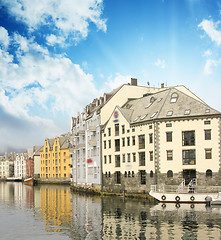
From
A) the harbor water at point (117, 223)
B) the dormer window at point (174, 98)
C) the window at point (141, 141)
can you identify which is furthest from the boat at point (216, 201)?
the dormer window at point (174, 98)

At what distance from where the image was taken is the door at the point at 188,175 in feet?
189

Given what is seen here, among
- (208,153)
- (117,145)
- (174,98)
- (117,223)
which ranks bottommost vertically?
(117,223)

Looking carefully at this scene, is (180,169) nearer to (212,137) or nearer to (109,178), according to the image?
(212,137)

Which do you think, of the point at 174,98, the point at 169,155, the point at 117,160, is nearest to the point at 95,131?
the point at 117,160

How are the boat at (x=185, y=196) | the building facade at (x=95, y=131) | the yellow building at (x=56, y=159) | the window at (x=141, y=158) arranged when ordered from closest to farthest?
the boat at (x=185, y=196)
the window at (x=141, y=158)
the building facade at (x=95, y=131)
the yellow building at (x=56, y=159)

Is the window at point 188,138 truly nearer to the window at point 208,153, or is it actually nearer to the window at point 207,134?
the window at point 207,134

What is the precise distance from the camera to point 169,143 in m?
59.3

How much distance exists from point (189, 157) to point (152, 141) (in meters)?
6.99

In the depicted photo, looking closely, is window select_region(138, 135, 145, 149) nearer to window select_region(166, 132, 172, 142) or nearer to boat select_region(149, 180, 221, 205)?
window select_region(166, 132, 172, 142)

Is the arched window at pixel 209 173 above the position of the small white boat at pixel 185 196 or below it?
above

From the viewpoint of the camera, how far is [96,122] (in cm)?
7975

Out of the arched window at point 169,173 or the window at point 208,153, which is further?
the arched window at point 169,173

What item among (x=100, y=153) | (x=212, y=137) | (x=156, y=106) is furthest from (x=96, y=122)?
(x=212, y=137)

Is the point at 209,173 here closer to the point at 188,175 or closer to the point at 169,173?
the point at 188,175
